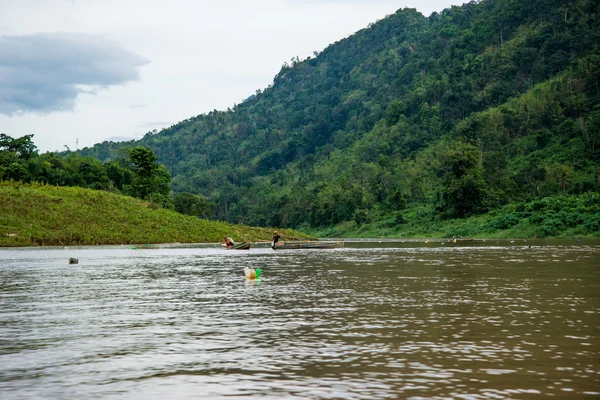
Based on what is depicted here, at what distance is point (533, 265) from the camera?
4534cm

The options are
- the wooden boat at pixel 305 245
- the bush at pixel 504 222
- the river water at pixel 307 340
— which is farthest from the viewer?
the bush at pixel 504 222

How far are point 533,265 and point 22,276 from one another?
37.8 m

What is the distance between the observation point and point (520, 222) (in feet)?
378

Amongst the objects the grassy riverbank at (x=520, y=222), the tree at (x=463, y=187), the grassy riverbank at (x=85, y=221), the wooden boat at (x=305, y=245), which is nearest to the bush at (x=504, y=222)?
the grassy riverbank at (x=520, y=222)

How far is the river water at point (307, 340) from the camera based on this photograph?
1317 cm

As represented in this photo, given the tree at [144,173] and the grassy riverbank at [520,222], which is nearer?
the grassy riverbank at [520,222]

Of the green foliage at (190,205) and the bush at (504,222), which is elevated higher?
the green foliage at (190,205)

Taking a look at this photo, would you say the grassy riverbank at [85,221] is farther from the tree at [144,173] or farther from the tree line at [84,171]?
the tree at [144,173]

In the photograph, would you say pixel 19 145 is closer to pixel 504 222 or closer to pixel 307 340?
pixel 504 222

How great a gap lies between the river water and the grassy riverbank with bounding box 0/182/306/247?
203 feet

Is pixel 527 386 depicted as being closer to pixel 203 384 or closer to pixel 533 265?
pixel 203 384

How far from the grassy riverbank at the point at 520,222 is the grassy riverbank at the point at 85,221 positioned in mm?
47243

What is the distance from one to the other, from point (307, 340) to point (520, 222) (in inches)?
4172

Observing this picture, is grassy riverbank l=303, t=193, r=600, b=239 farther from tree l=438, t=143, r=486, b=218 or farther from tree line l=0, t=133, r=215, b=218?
tree line l=0, t=133, r=215, b=218
